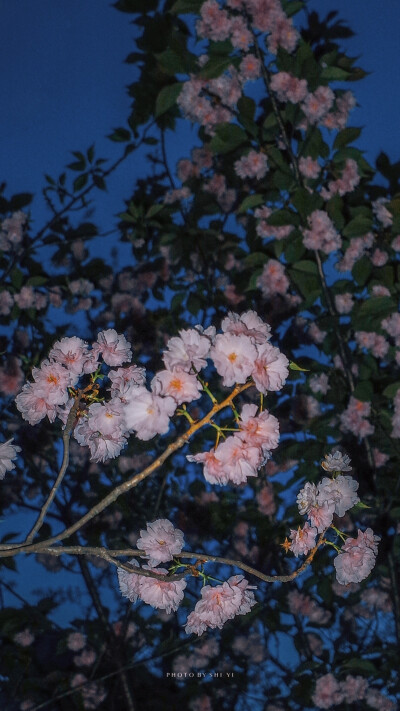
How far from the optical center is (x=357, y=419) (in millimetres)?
2562

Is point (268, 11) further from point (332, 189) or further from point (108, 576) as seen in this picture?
point (108, 576)

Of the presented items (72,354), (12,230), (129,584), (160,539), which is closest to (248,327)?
(72,354)

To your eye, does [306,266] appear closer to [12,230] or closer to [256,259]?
[256,259]

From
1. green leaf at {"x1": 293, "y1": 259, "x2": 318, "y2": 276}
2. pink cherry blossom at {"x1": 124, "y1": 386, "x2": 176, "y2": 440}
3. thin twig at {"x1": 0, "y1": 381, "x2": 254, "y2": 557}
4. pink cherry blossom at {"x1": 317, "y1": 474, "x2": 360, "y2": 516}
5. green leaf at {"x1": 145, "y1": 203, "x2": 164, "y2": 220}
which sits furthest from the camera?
green leaf at {"x1": 145, "y1": 203, "x2": 164, "y2": 220}

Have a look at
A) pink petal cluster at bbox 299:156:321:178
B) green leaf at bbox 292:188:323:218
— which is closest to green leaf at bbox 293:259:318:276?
green leaf at bbox 292:188:323:218

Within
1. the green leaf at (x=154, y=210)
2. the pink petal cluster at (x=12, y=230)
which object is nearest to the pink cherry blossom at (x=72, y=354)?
the green leaf at (x=154, y=210)

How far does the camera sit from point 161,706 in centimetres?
350

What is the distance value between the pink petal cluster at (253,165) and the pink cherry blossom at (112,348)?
161 centimetres

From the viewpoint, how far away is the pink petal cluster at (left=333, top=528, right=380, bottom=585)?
1.17 m

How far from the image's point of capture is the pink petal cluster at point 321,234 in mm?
2352

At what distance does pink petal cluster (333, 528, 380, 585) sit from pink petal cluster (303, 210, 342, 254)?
4.64ft

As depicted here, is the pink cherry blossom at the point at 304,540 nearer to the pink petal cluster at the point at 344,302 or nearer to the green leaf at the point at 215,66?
the pink petal cluster at the point at 344,302

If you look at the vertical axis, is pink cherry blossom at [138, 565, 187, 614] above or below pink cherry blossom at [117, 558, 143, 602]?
below

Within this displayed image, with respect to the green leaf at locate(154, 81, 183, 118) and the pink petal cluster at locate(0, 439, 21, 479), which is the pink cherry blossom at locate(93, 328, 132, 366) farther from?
the green leaf at locate(154, 81, 183, 118)
